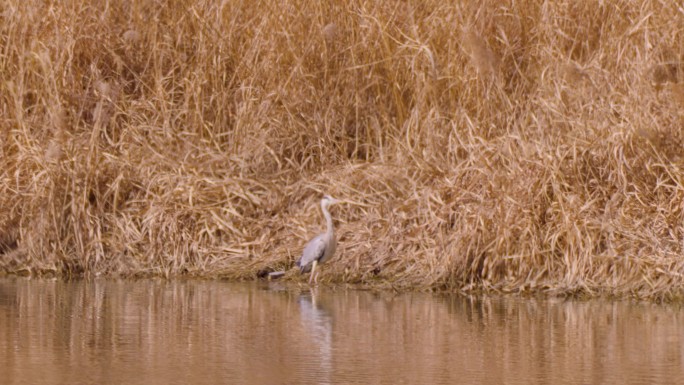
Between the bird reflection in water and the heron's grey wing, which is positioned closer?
the bird reflection in water

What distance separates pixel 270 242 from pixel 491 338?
294cm

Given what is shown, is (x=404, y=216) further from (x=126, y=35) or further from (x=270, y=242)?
(x=126, y=35)

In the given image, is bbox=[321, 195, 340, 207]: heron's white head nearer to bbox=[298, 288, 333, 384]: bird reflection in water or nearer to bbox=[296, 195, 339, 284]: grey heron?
bbox=[296, 195, 339, 284]: grey heron

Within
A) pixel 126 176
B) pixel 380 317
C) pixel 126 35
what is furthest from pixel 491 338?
pixel 126 35

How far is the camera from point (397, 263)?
8.53m

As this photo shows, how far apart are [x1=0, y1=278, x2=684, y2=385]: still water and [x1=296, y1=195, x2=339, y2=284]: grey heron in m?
0.18

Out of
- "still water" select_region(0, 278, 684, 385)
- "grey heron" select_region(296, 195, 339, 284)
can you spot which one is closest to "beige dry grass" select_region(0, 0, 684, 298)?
"grey heron" select_region(296, 195, 339, 284)

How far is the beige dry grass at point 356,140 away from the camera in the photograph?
8109mm

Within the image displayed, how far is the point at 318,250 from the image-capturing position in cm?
828

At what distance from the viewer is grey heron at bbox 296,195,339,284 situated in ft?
27.2

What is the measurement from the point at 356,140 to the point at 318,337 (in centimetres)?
352

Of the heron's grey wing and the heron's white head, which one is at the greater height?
the heron's white head

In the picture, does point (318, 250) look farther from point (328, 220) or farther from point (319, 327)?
point (319, 327)

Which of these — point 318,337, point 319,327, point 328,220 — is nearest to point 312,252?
point 328,220
